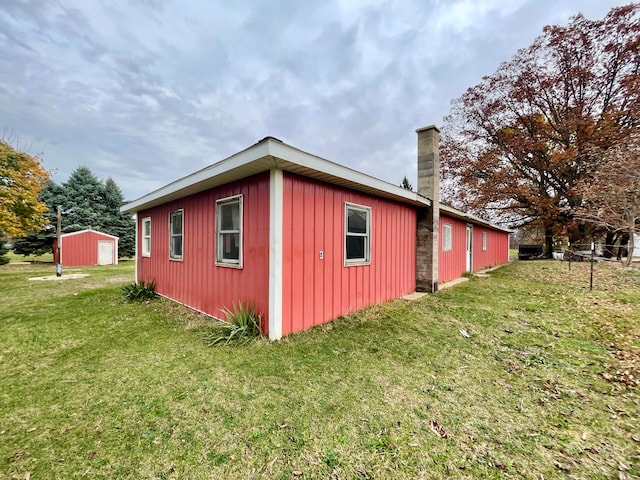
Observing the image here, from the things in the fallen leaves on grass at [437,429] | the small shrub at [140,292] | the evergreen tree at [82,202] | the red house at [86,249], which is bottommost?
the fallen leaves on grass at [437,429]

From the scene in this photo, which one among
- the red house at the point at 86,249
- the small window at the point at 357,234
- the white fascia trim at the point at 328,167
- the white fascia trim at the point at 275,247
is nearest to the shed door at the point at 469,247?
the white fascia trim at the point at 328,167

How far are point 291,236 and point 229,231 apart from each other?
4.47 ft

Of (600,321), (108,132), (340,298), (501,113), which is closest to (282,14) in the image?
(340,298)

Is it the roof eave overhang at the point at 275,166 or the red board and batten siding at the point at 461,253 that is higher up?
the roof eave overhang at the point at 275,166

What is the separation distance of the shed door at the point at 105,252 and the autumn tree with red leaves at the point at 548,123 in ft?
80.1

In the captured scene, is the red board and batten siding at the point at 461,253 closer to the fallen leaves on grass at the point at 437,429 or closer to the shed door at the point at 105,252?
the fallen leaves on grass at the point at 437,429

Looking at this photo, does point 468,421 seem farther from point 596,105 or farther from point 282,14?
point 596,105

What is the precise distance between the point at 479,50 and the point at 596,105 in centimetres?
1020

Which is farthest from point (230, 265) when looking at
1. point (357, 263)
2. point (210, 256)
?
point (357, 263)

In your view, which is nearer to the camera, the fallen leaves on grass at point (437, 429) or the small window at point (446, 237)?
the fallen leaves on grass at point (437, 429)

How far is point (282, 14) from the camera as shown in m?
7.85

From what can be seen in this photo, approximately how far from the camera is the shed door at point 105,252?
18.1 meters

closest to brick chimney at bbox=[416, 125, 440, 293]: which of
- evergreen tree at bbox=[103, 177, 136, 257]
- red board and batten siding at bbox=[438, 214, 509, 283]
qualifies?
red board and batten siding at bbox=[438, 214, 509, 283]

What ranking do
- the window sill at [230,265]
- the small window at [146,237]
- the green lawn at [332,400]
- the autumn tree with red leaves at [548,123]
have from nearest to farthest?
the green lawn at [332,400] < the window sill at [230,265] < the small window at [146,237] < the autumn tree with red leaves at [548,123]
